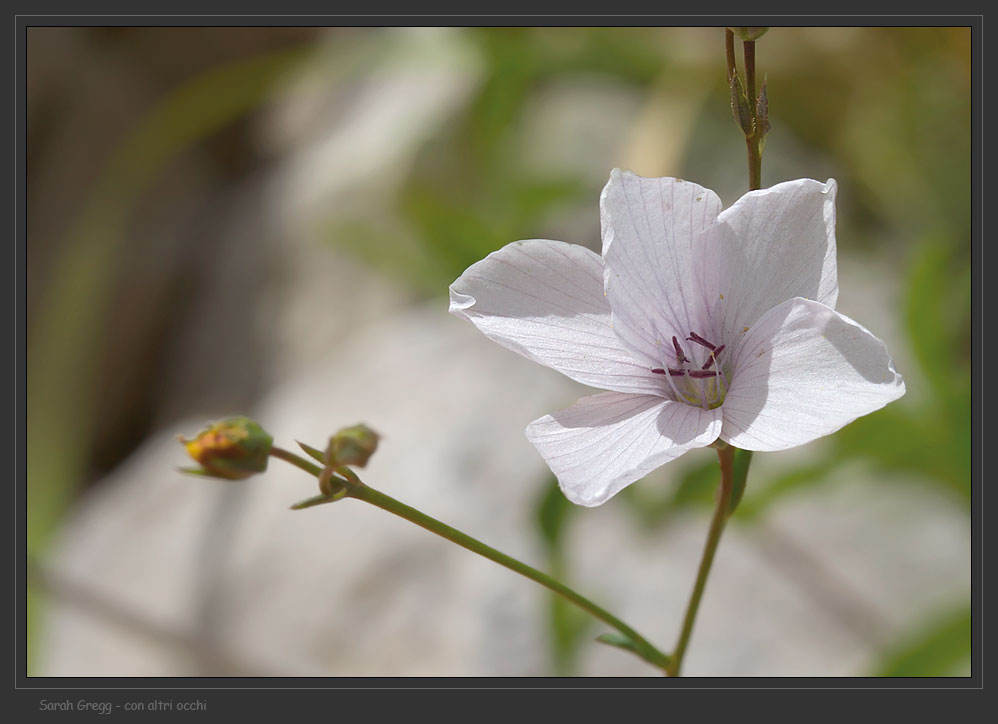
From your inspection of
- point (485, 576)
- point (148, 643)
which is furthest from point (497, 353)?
point (148, 643)

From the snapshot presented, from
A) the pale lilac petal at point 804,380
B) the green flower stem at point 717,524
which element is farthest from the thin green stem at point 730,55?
the green flower stem at point 717,524

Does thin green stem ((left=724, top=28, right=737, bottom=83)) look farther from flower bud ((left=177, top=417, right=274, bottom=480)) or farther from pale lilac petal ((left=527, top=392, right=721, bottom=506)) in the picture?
flower bud ((left=177, top=417, right=274, bottom=480))

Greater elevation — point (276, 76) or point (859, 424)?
point (276, 76)

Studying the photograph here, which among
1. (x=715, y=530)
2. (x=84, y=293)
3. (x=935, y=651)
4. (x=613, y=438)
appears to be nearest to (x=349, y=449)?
(x=613, y=438)

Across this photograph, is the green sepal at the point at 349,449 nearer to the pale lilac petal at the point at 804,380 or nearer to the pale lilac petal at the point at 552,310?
the pale lilac petal at the point at 552,310

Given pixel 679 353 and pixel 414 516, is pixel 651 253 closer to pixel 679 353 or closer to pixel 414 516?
pixel 679 353

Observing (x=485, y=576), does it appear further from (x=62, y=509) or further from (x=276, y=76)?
(x=276, y=76)
